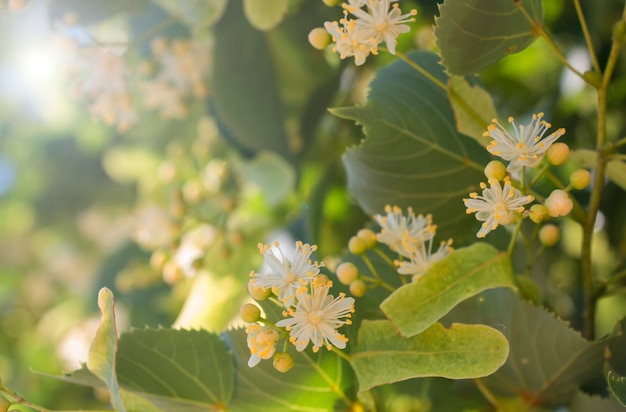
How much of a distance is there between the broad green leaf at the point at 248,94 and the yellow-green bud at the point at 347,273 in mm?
480

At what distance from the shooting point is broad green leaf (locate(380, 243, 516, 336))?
467 millimetres

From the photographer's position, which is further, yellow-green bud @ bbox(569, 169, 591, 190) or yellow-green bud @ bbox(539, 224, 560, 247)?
yellow-green bud @ bbox(539, 224, 560, 247)

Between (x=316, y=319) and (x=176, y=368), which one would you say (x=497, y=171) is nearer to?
(x=316, y=319)

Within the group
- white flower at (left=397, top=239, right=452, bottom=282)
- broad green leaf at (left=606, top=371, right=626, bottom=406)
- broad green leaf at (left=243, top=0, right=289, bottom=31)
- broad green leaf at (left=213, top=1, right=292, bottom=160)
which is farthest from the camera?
broad green leaf at (left=213, top=1, right=292, bottom=160)

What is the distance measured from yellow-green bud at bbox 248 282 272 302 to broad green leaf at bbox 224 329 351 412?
0.07 metres

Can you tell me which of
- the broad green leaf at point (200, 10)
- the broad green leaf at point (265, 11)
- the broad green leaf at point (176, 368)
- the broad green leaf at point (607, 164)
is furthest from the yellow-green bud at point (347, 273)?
the broad green leaf at point (200, 10)

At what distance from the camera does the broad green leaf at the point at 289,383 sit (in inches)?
21.3

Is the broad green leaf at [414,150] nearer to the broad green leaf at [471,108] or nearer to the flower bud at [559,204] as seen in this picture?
the broad green leaf at [471,108]

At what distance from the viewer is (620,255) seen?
3.29 ft

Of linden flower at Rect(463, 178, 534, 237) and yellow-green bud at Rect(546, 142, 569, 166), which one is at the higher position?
yellow-green bud at Rect(546, 142, 569, 166)

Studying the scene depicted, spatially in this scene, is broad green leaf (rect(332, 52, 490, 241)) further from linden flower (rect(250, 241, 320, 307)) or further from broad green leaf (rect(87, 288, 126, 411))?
broad green leaf (rect(87, 288, 126, 411))

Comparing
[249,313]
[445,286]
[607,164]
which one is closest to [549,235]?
[607,164]

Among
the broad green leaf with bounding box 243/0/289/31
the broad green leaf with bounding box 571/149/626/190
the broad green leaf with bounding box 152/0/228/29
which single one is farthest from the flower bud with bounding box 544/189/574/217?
the broad green leaf with bounding box 152/0/228/29

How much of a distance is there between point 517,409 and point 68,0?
2.50 ft
